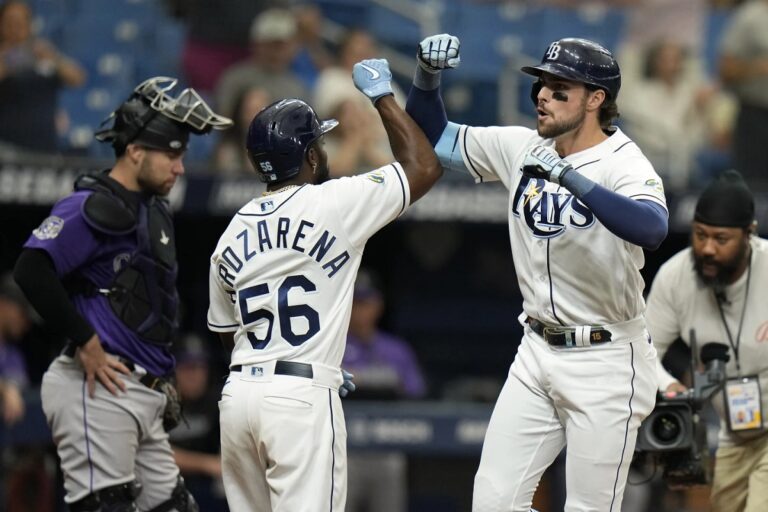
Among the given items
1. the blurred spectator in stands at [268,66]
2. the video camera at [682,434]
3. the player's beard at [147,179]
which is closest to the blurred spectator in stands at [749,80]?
the blurred spectator in stands at [268,66]

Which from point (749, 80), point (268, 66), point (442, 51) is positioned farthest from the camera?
point (749, 80)

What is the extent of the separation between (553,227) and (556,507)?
476 cm

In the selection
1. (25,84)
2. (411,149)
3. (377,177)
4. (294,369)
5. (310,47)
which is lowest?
(294,369)

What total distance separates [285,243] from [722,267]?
5.94 ft

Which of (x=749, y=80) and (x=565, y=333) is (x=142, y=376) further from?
(x=749, y=80)

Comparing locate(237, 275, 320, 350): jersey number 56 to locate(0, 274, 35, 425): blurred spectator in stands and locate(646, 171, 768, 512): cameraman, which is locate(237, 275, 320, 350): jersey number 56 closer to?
locate(646, 171, 768, 512): cameraman

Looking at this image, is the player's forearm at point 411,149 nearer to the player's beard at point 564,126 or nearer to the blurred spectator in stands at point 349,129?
the player's beard at point 564,126

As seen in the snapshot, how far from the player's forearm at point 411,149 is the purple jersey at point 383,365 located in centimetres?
352

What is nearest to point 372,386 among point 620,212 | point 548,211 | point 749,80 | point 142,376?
point 142,376

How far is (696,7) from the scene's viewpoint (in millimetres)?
9516

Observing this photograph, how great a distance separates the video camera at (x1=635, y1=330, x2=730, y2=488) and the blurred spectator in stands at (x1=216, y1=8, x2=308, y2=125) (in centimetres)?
421

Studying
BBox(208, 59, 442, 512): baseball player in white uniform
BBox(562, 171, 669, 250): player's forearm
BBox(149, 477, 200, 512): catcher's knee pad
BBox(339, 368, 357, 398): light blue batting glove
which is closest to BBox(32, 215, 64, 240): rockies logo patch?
BBox(208, 59, 442, 512): baseball player in white uniform

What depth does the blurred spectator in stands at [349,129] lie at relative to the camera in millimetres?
8250

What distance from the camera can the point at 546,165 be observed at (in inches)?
157
